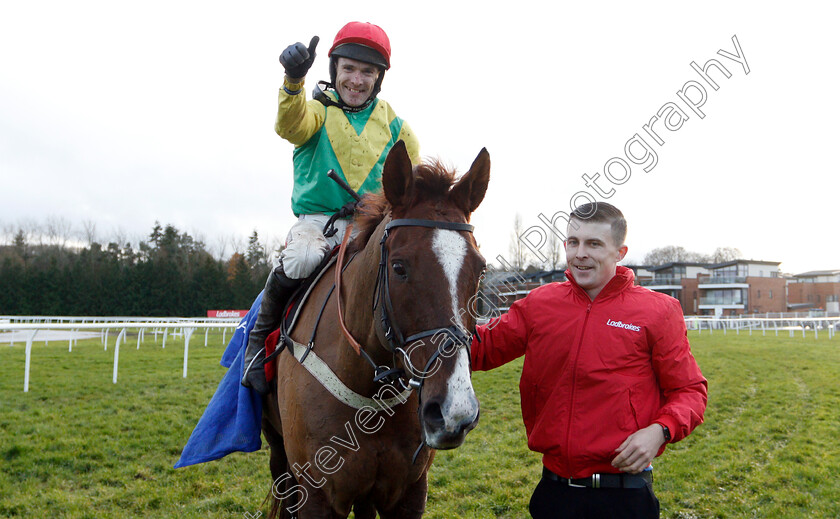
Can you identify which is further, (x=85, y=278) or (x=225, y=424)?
(x=85, y=278)

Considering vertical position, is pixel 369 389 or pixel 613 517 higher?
pixel 369 389

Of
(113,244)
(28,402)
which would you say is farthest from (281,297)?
(113,244)

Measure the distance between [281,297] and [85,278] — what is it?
148ft

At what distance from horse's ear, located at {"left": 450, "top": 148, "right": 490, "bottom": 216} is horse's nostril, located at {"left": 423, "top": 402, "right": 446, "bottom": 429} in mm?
816

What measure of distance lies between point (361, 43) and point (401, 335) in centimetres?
187

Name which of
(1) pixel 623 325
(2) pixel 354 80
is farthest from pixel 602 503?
(2) pixel 354 80

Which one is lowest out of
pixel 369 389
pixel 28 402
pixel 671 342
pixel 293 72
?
pixel 28 402

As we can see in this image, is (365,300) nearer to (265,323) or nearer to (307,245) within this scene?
(307,245)

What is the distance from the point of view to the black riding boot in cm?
279

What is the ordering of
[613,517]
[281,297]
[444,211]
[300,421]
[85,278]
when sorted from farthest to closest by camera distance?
[85,278] < [281,297] < [300,421] < [613,517] < [444,211]

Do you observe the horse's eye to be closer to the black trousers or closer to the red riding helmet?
the black trousers

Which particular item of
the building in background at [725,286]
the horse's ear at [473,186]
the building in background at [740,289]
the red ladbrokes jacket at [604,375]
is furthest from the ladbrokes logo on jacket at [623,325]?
the building in background at [740,289]

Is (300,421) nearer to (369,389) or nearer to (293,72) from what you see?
(369,389)

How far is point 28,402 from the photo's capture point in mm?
8227
